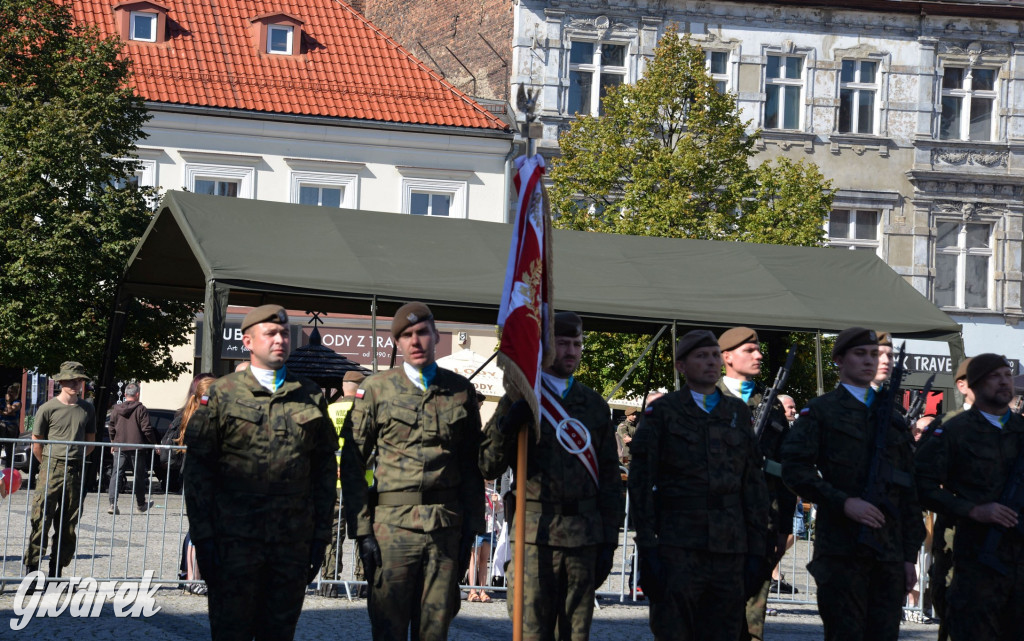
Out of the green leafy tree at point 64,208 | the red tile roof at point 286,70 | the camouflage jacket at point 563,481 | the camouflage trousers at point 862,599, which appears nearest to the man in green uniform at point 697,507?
the camouflage jacket at point 563,481

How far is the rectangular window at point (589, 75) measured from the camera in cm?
3306

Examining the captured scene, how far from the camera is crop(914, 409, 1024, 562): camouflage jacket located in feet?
22.8

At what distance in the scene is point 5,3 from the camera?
77.4ft

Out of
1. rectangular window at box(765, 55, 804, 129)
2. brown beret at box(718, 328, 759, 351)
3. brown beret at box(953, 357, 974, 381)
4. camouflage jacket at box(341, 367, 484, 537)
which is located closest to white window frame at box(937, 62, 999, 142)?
rectangular window at box(765, 55, 804, 129)

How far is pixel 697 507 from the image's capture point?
21.5 ft

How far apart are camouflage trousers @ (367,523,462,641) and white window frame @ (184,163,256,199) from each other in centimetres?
2516

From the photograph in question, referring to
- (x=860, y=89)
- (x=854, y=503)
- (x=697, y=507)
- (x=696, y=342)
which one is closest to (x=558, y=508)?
(x=697, y=507)

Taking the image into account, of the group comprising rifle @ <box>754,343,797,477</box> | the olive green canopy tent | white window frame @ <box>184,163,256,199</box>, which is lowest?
rifle @ <box>754,343,797,477</box>

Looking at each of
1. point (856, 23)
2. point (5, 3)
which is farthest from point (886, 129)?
point (5, 3)

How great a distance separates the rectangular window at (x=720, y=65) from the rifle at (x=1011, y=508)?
89.0ft

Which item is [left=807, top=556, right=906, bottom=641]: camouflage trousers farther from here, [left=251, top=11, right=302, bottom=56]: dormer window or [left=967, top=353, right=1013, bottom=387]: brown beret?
[left=251, top=11, right=302, bottom=56]: dormer window

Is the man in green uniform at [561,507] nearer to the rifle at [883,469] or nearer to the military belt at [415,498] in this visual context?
the military belt at [415,498]

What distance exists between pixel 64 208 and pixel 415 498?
18.5m

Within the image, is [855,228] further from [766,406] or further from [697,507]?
[697,507]
